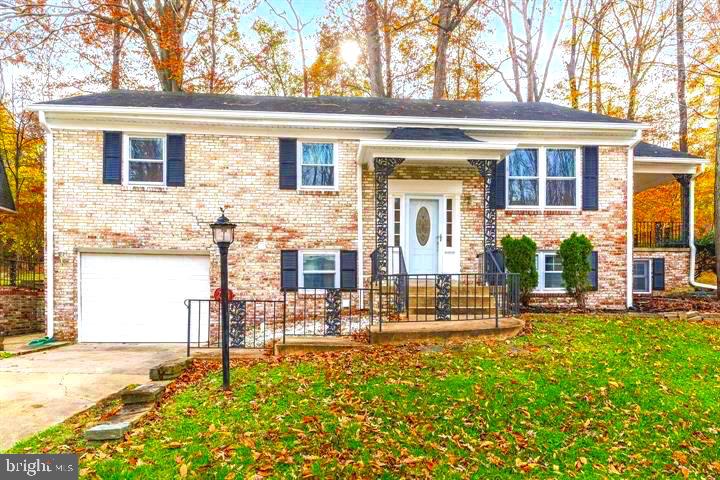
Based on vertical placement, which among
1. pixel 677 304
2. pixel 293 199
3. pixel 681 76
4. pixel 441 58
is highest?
pixel 441 58

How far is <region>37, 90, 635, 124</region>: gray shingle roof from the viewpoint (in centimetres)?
996

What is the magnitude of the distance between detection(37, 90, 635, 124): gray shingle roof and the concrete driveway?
5706 millimetres

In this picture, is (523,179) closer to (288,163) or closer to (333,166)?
(333,166)

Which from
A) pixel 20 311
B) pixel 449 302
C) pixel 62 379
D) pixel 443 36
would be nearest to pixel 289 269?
pixel 449 302

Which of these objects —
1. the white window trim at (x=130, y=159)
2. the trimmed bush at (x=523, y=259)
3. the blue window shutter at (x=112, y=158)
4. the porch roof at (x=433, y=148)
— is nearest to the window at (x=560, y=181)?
the trimmed bush at (x=523, y=259)

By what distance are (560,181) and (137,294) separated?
36.5ft

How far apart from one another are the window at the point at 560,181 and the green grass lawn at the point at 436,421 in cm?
507

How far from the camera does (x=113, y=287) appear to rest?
9477 mm

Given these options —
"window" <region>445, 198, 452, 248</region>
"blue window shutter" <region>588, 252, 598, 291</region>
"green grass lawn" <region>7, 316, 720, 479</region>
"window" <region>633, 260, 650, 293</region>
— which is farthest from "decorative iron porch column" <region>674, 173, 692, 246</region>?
"green grass lawn" <region>7, 316, 720, 479</region>

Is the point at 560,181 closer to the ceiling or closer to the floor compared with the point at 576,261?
closer to the ceiling

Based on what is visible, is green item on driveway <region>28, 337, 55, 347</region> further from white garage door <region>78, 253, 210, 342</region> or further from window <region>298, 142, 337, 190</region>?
window <region>298, 142, 337, 190</region>

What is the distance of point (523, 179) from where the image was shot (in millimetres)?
10281

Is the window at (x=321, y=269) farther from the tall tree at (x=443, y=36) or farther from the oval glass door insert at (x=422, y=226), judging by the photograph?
the tall tree at (x=443, y=36)

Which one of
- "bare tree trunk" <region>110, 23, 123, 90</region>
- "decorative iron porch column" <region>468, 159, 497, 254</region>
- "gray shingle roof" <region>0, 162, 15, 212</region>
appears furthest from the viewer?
"bare tree trunk" <region>110, 23, 123, 90</region>
